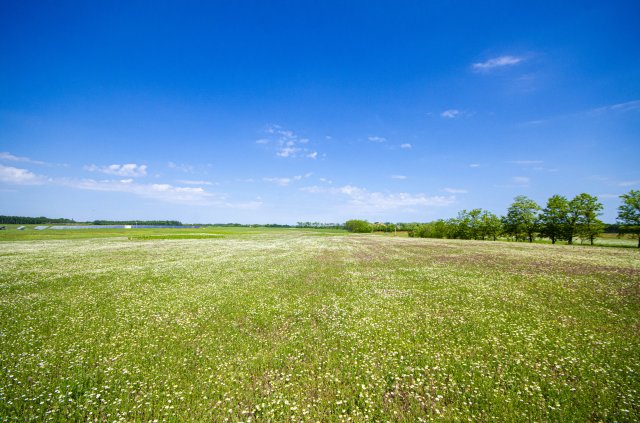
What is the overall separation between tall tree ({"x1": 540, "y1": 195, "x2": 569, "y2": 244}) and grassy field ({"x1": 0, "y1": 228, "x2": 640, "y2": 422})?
72.9 m

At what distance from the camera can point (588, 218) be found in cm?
6956

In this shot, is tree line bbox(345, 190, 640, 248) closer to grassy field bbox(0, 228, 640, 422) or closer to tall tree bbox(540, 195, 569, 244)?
tall tree bbox(540, 195, 569, 244)

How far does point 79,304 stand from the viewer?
15734 mm

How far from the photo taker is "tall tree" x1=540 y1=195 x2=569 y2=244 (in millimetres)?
74188

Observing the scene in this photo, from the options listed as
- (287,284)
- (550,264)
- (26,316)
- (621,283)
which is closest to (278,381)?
(287,284)

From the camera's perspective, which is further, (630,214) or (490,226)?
(490,226)

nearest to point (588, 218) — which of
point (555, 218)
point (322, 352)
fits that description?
point (555, 218)

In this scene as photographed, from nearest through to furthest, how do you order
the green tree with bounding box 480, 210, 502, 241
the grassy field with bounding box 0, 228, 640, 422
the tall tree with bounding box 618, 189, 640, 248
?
the grassy field with bounding box 0, 228, 640, 422, the tall tree with bounding box 618, 189, 640, 248, the green tree with bounding box 480, 210, 502, 241

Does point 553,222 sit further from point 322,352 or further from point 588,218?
point 322,352

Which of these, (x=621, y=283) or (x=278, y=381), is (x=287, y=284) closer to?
(x=278, y=381)

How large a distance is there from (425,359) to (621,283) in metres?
22.4

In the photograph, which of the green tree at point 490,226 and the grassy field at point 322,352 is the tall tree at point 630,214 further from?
the grassy field at point 322,352

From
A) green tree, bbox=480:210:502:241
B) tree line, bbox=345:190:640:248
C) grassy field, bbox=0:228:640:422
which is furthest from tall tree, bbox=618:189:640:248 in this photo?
grassy field, bbox=0:228:640:422

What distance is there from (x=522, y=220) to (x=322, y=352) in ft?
338
